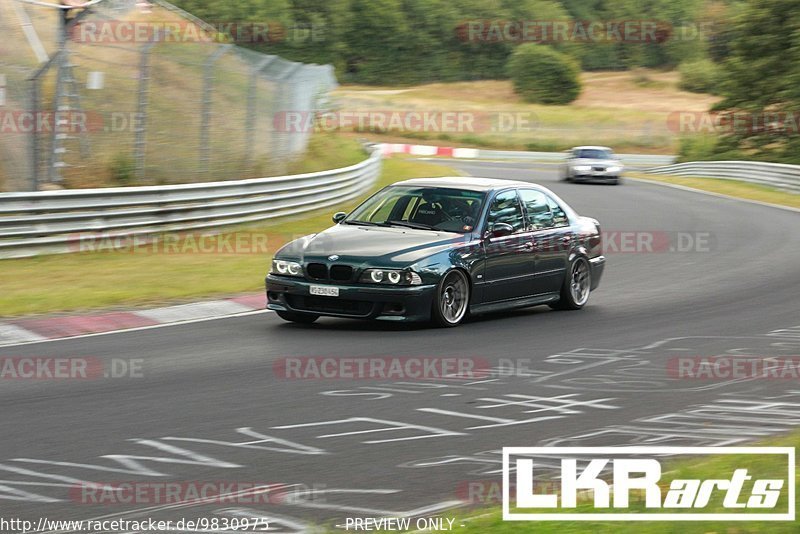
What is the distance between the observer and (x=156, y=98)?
806 inches

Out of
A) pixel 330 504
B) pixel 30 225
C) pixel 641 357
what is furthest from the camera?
pixel 30 225

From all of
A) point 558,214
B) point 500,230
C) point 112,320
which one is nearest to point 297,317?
point 112,320

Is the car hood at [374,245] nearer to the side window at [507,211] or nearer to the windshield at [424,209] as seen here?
the windshield at [424,209]

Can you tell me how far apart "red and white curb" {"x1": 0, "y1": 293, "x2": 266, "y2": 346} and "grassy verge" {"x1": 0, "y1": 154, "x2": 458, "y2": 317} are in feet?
1.52

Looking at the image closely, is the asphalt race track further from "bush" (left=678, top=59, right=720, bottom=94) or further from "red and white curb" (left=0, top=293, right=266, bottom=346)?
"bush" (left=678, top=59, right=720, bottom=94)

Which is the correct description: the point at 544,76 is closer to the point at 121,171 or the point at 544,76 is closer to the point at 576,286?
the point at 121,171

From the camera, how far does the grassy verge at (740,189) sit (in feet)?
114

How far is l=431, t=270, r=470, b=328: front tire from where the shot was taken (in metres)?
11.5

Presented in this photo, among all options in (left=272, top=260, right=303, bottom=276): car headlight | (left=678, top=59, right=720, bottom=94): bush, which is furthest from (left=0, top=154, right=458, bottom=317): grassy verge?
(left=678, top=59, right=720, bottom=94): bush

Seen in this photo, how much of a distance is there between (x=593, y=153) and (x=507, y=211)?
99.8 ft

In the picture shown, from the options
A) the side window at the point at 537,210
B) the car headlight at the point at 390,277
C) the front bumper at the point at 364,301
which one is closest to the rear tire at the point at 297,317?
the front bumper at the point at 364,301

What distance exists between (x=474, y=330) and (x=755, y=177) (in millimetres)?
31544

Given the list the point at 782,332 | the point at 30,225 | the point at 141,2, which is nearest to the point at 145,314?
the point at 30,225

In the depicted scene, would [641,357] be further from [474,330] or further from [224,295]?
[224,295]
